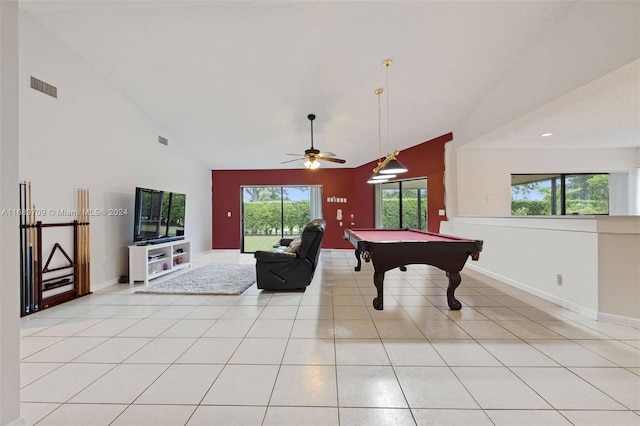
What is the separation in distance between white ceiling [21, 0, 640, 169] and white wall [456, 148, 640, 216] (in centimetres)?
49

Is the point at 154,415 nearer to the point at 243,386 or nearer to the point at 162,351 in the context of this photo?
the point at 243,386

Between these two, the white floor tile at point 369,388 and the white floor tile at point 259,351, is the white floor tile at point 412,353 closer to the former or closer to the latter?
the white floor tile at point 369,388

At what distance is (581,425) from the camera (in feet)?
4.80

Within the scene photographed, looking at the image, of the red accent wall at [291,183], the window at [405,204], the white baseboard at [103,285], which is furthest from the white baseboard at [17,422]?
the red accent wall at [291,183]

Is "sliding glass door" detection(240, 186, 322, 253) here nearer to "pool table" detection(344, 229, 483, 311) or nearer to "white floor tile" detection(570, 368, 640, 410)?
"pool table" detection(344, 229, 483, 311)

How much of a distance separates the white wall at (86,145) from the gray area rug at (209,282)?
95 centimetres

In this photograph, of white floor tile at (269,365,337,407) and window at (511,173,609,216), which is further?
window at (511,173,609,216)

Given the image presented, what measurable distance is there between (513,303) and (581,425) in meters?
2.18

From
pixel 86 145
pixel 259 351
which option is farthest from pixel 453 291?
pixel 86 145

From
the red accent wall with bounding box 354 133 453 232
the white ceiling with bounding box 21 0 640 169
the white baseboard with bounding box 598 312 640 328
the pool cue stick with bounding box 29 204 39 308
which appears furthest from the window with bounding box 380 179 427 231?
the pool cue stick with bounding box 29 204 39 308

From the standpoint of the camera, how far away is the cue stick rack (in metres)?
3.04

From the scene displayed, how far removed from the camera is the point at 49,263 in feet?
11.1

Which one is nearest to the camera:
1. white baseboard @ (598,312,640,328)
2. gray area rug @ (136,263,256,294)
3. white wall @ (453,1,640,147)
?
white wall @ (453,1,640,147)

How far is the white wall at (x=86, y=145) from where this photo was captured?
3141 millimetres
